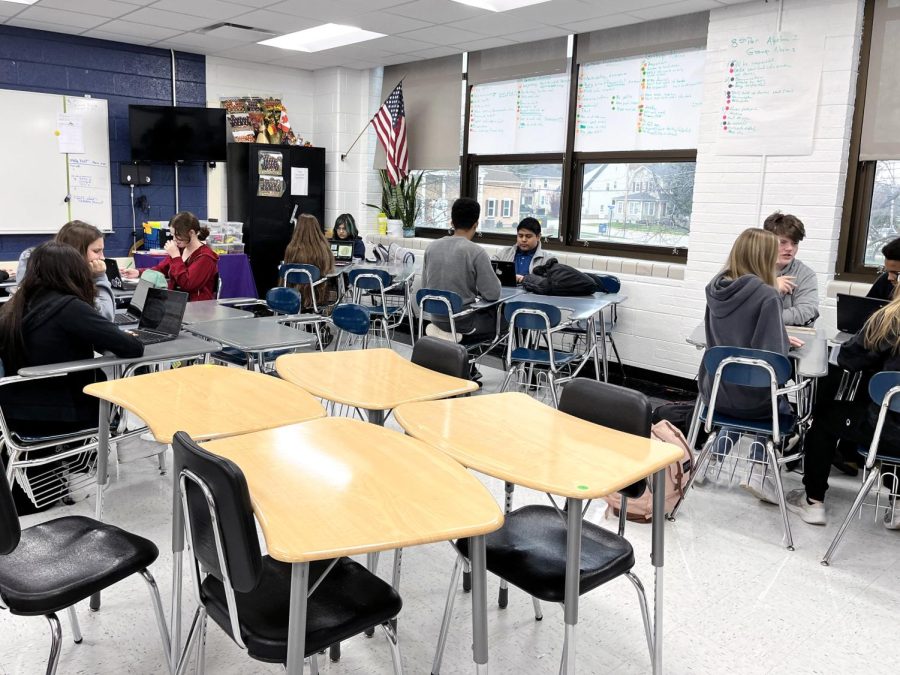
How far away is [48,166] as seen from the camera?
6691 mm

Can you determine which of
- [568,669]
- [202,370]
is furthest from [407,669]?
[202,370]

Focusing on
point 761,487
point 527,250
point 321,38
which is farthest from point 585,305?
point 321,38

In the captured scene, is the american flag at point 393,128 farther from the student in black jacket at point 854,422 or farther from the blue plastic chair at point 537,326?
the student in black jacket at point 854,422

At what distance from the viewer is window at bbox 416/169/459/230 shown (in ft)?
25.3

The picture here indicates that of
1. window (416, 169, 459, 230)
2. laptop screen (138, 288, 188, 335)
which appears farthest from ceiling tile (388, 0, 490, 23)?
laptop screen (138, 288, 188, 335)

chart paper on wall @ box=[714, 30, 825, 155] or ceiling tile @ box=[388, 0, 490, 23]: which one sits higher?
ceiling tile @ box=[388, 0, 490, 23]

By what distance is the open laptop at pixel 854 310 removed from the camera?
3.83m

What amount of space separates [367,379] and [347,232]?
5372 millimetres

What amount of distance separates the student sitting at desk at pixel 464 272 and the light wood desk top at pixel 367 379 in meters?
1.96

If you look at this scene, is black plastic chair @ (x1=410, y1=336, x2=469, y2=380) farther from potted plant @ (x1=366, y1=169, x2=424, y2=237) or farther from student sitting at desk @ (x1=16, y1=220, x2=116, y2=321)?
potted plant @ (x1=366, y1=169, x2=424, y2=237)

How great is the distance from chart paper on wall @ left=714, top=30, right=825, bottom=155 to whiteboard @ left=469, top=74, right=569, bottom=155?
1.60 meters

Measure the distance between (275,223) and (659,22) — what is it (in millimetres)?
4188

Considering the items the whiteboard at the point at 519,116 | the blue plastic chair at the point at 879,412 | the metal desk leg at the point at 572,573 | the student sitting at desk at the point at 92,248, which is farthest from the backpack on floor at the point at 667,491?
the whiteboard at the point at 519,116

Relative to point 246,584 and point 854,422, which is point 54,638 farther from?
point 854,422
